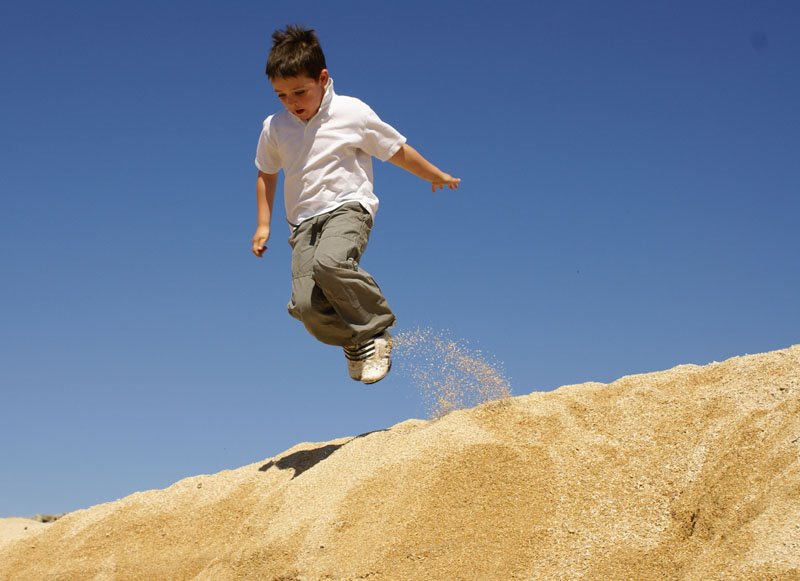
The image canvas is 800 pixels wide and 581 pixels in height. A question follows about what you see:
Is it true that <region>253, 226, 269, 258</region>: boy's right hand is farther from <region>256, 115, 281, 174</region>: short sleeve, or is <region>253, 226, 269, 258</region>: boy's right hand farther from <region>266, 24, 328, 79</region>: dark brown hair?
<region>266, 24, 328, 79</region>: dark brown hair

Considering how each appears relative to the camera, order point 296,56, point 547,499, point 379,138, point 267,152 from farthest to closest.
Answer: point 267,152, point 379,138, point 296,56, point 547,499

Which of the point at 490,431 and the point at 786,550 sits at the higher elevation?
the point at 490,431

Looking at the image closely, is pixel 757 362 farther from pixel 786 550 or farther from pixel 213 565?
pixel 213 565

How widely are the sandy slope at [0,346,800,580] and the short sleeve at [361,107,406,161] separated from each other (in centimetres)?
172

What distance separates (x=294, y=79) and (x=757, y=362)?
125 inches

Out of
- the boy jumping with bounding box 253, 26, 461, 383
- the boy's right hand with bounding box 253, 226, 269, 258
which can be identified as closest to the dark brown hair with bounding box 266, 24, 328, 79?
the boy jumping with bounding box 253, 26, 461, 383

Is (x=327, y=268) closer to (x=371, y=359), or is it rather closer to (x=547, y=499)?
(x=371, y=359)

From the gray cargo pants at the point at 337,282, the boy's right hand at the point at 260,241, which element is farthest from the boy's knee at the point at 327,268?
the boy's right hand at the point at 260,241

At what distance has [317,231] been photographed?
5594 millimetres

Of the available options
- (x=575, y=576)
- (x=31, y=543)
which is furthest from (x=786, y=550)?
(x=31, y=543)

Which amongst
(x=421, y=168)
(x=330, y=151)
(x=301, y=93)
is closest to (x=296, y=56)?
(x=301, y=93)

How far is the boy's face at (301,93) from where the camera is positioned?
548 centimetres

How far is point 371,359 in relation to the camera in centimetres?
561

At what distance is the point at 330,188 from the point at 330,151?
228 millimetres
